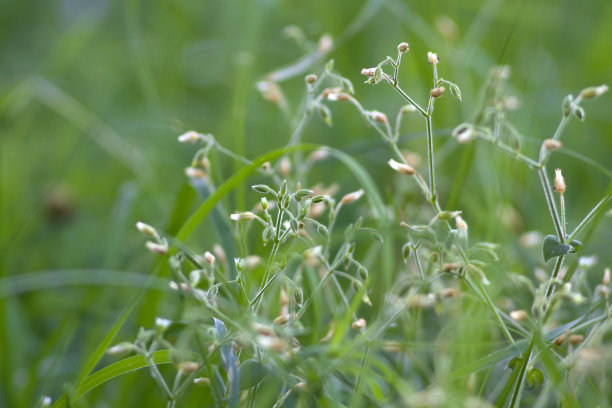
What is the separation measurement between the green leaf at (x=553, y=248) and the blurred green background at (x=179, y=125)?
36 cm

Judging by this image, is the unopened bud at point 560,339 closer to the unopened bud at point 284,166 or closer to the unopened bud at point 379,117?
the unopened bud at point 379,117

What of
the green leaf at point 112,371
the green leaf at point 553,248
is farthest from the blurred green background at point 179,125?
the green leaf at point 553,248

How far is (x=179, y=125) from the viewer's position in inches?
53.8

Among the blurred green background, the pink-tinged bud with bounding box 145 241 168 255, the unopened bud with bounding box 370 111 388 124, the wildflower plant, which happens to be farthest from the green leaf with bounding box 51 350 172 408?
the unopened bud with bounding box 370 111 388 124

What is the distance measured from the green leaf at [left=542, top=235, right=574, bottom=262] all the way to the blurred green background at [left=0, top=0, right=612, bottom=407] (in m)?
0.36

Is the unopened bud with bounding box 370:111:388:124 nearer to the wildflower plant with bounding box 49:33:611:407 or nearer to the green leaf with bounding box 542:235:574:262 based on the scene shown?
the wildflower plant with bounding box 49:33:611:407

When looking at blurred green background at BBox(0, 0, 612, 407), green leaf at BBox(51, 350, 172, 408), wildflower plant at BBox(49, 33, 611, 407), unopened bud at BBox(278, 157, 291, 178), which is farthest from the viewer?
blurred green background at BBox(0, 0, 612, 407)

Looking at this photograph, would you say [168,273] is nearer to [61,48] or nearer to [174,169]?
[174,169]

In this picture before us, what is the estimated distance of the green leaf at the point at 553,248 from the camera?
A: 84cm

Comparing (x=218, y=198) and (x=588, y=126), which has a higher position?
(x=218, y=198)

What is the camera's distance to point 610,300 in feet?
3.30

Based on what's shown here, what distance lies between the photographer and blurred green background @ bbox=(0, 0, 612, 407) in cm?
140

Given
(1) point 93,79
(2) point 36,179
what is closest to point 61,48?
(1) point 93,79

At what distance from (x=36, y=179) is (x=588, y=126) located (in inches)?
74.6
